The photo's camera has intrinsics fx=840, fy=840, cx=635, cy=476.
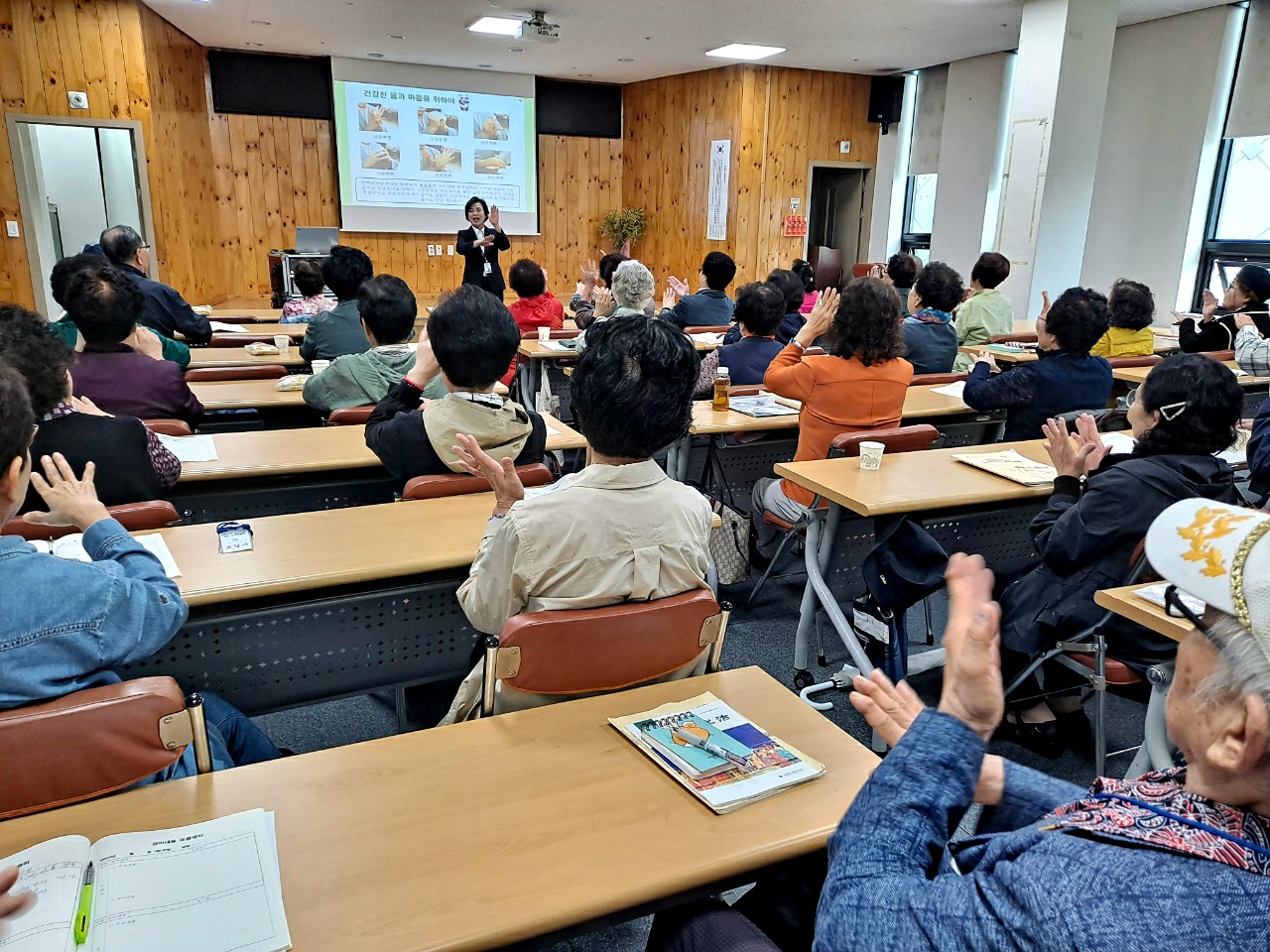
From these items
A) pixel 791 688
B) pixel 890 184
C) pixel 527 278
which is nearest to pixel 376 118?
pixel 527 278

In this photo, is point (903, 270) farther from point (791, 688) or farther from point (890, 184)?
point (890, 184)

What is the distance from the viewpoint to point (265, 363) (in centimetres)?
457

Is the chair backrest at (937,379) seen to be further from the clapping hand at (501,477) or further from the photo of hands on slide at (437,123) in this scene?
the photo of hands on slide at (437,123)

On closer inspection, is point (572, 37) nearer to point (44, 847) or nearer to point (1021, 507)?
point (1021, 507)

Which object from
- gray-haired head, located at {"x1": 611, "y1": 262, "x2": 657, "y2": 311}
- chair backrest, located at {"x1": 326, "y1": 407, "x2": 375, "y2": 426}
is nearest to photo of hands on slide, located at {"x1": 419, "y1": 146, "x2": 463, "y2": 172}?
gray-haired head, located at {"x1": 611, "y1": 262, "x2": 657, "y2": 311}

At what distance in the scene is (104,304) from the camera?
2.84 meters

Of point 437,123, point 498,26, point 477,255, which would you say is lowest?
point 477,255

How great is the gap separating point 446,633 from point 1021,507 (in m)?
2.03

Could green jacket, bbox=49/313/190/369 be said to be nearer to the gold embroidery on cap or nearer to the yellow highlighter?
the yellow highlighter

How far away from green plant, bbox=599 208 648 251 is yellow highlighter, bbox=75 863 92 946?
11.2 meters

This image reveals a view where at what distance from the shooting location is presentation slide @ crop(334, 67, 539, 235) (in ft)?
33.0

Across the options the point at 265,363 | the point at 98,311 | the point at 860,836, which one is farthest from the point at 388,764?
the point at 265,363

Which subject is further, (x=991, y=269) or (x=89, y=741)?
(x=991, y=269)

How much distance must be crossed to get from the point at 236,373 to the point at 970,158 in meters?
8.42
